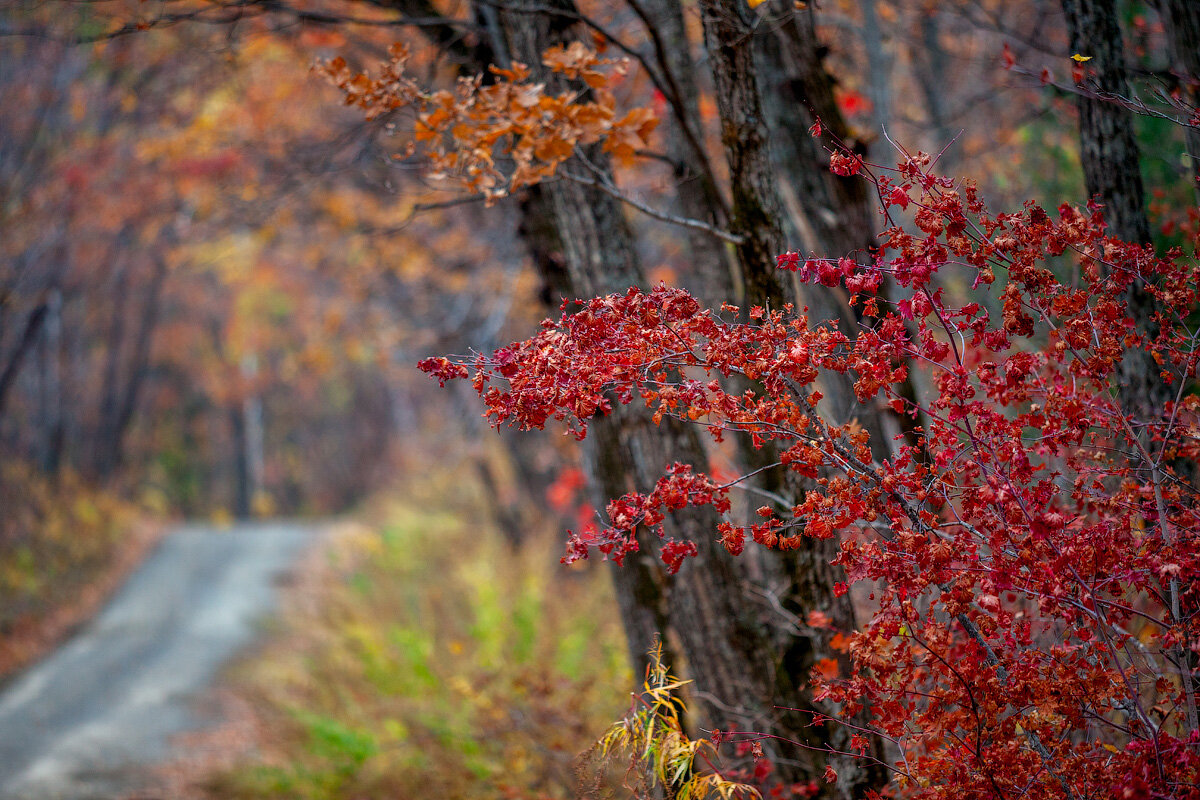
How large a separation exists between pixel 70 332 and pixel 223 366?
932 centimetres

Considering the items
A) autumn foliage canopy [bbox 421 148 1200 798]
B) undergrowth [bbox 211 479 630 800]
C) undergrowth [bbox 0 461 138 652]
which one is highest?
undergrowth [bbox 0 461 138 652]

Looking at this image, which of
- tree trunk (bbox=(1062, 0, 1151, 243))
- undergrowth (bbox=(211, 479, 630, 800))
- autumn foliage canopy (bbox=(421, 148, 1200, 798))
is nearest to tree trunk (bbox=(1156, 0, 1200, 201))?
tree trunk (bbox=(1062, 0, 1151, 243))

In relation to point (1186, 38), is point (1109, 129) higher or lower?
lower

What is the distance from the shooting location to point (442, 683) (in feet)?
21.5

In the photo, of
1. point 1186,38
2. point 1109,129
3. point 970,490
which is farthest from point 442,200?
point 970,490

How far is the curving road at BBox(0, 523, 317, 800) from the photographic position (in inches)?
277

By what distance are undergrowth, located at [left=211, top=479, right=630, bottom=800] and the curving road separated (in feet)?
2.74

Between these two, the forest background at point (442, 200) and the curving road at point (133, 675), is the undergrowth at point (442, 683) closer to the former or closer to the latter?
the forest background at point (442, 200)

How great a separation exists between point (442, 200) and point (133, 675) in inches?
237

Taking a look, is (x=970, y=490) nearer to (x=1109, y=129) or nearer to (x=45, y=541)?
(x=1109, y=129)

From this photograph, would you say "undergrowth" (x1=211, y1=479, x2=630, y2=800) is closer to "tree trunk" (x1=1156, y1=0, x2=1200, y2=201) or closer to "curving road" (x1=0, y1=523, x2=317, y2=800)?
"curving road" (x1=0, y1=523, x2=317, y2=800)

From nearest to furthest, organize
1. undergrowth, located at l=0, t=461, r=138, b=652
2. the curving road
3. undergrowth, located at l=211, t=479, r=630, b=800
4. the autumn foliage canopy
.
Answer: the autumn foliage canopy, undergrowth, located at l=211, t=479, r=630, b=800, the curving road, undergrowth, located at l=0, t=461, r=138, b=652

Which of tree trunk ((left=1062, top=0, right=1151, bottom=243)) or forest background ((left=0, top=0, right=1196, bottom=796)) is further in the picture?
forest background ((left=0, top=0, right=1196, bottom=796))

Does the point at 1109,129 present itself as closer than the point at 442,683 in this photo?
Yes
